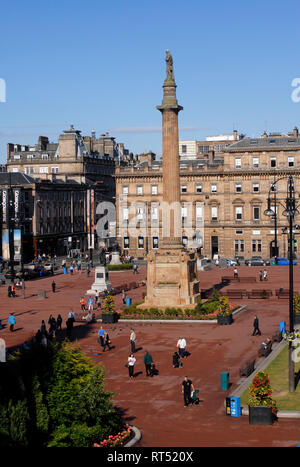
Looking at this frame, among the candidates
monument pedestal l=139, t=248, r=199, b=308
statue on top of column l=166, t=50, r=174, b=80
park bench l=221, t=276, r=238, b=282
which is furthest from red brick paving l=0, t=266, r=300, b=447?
statue on top of column l=166, t=50, r=174, b=80

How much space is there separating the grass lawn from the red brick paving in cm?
148

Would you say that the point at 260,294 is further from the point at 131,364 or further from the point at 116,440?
the point at 116,440

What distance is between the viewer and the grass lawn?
1056 inches

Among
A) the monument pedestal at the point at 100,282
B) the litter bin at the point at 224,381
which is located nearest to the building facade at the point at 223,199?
the monument pedestal at the point at 100,282

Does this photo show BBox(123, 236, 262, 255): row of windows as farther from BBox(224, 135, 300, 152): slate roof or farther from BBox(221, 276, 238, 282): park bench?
BBox(221, 276, 238, 282): park bench

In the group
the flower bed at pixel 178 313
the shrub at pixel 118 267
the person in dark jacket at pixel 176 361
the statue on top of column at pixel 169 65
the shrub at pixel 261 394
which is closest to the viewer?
the shrub at pixel 261 394

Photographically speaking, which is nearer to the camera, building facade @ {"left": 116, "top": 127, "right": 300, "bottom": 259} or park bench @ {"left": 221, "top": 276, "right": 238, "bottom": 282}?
park bench @ {"left": 221, "top": 276, "right": 238, "bottom": 282}

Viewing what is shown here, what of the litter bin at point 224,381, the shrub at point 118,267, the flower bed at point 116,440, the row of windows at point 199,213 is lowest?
the flower bed at point 116,440

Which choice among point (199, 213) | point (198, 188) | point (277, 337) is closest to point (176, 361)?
point (277, 337)

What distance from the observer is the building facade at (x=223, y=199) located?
98750 millimetres

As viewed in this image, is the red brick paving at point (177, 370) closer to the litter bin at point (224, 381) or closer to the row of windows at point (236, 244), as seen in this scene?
the litter bin at point (224, 381)

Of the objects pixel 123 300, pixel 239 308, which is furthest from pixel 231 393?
pixel 123 300

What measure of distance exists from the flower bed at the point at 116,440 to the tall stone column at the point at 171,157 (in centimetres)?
2737
